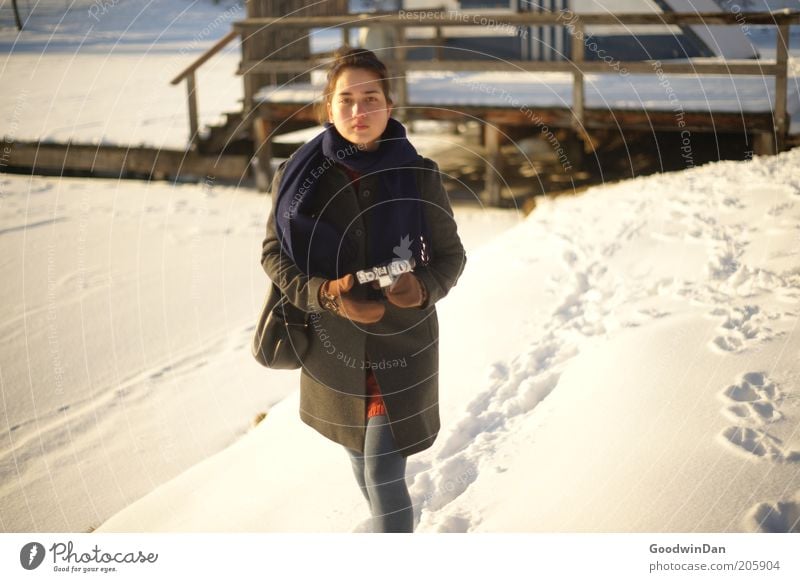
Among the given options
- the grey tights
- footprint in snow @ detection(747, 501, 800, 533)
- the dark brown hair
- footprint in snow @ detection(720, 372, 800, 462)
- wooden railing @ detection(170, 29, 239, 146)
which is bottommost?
footprint in snow @ detection(747, 501, 800, 533)

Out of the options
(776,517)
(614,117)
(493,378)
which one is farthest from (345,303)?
(614,117)

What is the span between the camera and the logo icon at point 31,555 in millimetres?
3504

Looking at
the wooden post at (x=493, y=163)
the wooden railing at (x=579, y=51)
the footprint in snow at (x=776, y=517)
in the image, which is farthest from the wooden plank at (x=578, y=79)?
the footprint in snow at (x=776, y=517)

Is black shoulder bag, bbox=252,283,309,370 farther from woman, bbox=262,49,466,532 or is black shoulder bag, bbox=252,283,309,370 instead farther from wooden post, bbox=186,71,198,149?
wooden post, bbox=186,71,198,149

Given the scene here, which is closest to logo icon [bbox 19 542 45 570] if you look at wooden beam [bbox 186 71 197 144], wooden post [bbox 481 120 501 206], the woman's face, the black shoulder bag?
the black shoulder bag

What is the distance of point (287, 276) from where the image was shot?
259cm

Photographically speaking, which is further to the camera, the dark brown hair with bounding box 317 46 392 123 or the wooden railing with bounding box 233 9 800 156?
the wooden railing with bounding box 233 9 800 156

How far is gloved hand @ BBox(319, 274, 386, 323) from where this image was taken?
2.50 metres

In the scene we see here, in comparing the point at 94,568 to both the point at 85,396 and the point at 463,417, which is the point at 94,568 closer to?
the point at 463,417

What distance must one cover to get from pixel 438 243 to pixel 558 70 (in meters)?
6.40

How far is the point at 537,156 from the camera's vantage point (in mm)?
10602

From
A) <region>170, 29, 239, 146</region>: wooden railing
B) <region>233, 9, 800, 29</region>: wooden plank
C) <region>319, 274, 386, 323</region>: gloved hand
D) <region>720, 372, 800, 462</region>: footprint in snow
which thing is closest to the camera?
<region>319, 274, 386, 323</region>: gloved hand

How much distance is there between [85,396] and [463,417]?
263 centimetres

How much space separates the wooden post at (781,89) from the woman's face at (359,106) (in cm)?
580
